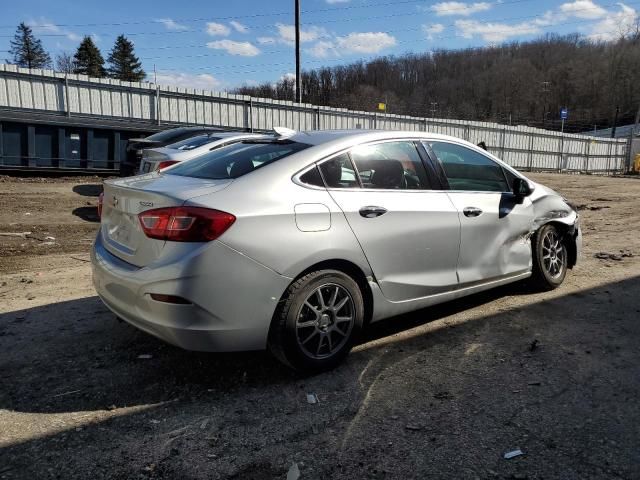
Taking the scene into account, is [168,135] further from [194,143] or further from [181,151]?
[181,151]

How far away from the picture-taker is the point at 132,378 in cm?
335

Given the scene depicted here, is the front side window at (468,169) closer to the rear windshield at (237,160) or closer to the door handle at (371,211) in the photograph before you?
the door handle at (371,211)

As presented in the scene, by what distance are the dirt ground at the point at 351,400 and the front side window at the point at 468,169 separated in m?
1.14

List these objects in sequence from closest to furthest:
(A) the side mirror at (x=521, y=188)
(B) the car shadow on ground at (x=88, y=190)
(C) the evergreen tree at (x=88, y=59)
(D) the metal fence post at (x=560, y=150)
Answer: (A) the side mirror at (x=521, y=188)
(B) the car shadow on ground at (x=88, y=190)
(D) the metal fence post at (x=560, y=150)
(C) the evergreen tree at (x=88, y=59)

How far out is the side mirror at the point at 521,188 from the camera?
465cm

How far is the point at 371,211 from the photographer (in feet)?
11.6

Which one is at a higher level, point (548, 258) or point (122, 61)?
point (122, 61)

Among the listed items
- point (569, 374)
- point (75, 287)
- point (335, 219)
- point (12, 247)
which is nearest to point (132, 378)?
point (335, 219)

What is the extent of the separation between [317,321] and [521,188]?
98.8 inches

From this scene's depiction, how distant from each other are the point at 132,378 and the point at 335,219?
167cm

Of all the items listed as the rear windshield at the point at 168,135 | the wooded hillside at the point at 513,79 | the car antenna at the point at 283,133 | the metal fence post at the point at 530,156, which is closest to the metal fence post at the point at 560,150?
the metal fence post at the point at 530,156

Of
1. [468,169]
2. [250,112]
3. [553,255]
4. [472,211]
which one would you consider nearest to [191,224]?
[472,211]

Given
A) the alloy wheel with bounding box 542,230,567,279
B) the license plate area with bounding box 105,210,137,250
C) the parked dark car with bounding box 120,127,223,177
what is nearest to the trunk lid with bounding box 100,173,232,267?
the license plate area with bounding box 105,210,137,250

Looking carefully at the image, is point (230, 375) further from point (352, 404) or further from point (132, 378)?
point (352, 404)
